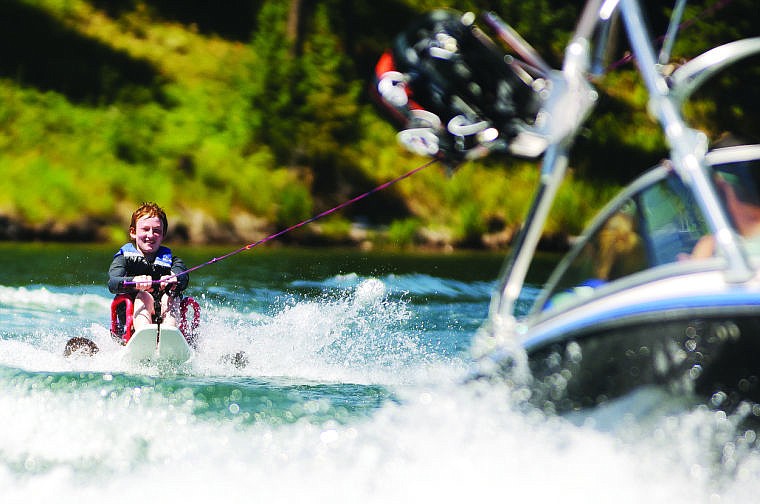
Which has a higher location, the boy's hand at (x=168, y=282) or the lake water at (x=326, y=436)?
the boy's hand at (x=168, y=282)

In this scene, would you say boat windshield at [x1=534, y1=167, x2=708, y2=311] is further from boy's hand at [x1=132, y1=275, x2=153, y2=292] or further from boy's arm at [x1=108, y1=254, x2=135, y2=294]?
boy's arm at [x1=108, y1=254, x2=135, y2=294]

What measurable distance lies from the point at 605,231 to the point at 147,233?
3428 mm

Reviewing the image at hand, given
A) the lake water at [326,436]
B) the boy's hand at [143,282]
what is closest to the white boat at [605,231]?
the lake water at [326,436]

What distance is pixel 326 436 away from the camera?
452 cm

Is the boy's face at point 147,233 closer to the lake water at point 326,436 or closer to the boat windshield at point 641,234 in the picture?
the lake water at point 326,436

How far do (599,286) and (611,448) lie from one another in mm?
596

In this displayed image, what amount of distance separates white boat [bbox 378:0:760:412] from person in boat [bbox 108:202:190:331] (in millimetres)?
2670

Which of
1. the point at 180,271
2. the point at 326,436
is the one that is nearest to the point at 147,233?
the point at 180,271

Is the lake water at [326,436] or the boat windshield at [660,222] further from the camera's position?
the boat windshield at [660,222]

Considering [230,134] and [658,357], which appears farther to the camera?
[230,134]

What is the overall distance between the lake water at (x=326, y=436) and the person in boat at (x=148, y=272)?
34cm

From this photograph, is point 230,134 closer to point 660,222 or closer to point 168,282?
point 168,282

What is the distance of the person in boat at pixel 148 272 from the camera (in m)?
6.30

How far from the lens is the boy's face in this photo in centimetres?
650
